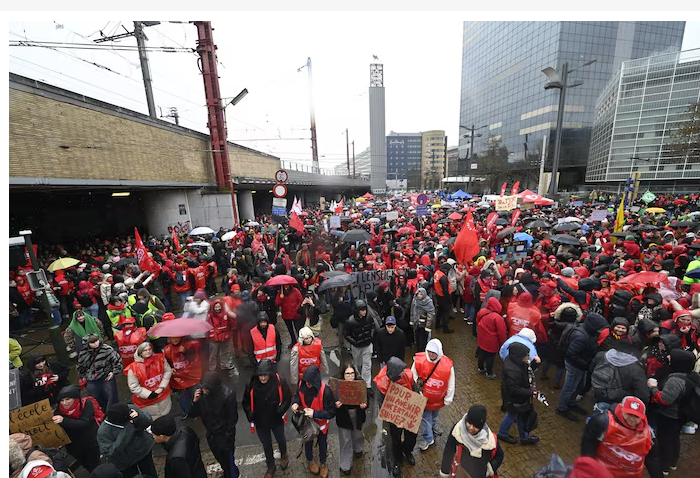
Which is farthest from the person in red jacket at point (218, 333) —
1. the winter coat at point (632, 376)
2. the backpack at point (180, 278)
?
the winter coat at point (632, 376)

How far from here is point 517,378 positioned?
3.71m

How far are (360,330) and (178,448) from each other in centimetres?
276

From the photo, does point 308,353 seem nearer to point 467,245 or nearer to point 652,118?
point 467,245

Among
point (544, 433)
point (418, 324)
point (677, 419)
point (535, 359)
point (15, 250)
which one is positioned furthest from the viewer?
point (418, 324)

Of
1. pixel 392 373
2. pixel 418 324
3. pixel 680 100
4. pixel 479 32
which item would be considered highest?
pixel 479 32

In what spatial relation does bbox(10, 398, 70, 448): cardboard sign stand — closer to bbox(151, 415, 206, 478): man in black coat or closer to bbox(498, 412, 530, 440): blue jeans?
bbox(151, 415, 206, 478): man in black coat

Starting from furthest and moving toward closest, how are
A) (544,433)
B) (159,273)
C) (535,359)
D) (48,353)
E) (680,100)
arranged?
(680,100)
(159,273)
(48,353)
(544,433)
(535,359)

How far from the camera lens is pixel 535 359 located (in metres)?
4.00

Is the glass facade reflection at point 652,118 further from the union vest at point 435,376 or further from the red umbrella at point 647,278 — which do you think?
the union vest at point 435,376

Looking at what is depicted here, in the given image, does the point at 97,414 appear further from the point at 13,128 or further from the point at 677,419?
the point at 13,128

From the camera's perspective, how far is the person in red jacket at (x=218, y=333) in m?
5.61

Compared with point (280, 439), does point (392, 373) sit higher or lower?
higher

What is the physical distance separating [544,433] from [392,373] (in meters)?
2.74

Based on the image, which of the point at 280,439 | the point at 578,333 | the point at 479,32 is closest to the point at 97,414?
the point at 280,439
